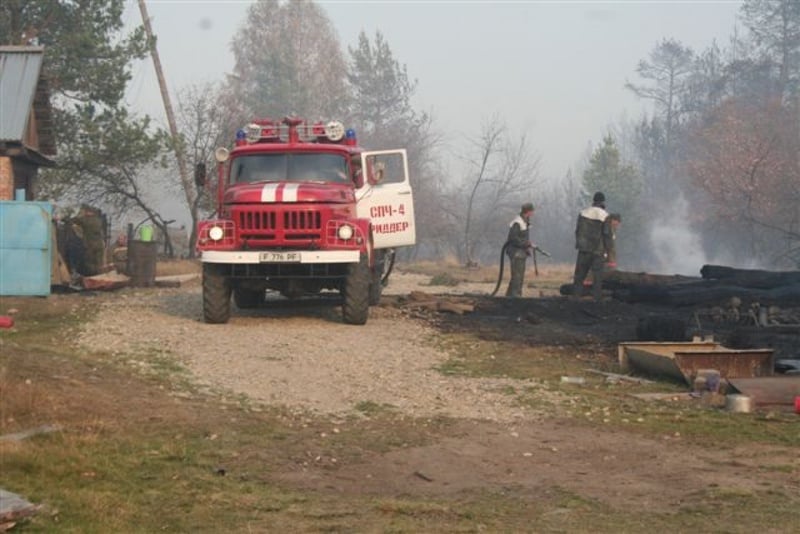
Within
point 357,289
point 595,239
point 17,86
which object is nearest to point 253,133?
point 357,289

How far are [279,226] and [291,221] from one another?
0.18 metres

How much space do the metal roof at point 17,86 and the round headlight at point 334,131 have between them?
1300 centimetres

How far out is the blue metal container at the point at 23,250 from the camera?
19.7 metres

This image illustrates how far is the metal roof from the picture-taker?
26812mm

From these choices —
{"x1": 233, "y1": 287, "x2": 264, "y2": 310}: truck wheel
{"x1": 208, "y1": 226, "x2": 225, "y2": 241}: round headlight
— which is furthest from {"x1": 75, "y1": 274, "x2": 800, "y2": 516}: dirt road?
{"x1": 208, "y1": 226, "x2": 225, "y2": 241}: round headlight

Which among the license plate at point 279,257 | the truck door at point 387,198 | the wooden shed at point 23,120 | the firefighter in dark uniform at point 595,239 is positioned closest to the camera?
the license plate at point 279,257

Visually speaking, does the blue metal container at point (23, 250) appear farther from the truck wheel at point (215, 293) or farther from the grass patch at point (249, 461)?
the grass patch at point (249, 461)

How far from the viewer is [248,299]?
17266mm

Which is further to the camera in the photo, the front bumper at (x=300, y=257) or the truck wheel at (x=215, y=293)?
the truck wheel at (x=215, y=293)

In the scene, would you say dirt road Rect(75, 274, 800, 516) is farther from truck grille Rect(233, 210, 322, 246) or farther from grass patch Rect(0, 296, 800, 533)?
truck grille Rect(233, 210, 322, 246)

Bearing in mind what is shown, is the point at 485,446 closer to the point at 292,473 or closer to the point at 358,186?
the point at 292,473

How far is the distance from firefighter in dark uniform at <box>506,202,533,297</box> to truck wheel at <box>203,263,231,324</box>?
22.2 ft

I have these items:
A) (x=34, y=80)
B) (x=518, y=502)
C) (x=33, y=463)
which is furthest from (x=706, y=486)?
(x=34, y=80)

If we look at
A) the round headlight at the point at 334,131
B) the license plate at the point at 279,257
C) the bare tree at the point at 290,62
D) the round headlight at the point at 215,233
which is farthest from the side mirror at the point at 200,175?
the bare tree at the point at 290,62
